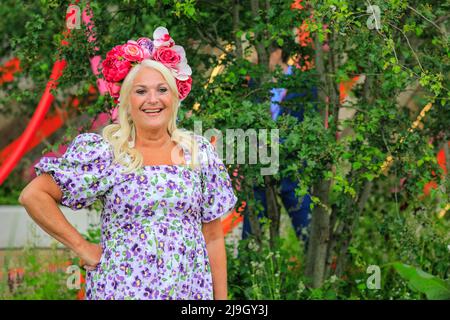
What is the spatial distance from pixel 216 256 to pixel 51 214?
623 millimetres

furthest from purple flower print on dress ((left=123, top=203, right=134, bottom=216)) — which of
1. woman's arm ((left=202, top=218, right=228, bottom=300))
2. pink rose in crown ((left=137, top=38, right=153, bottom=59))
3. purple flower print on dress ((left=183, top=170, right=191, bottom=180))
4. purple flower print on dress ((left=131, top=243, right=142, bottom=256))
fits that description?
pink rose in crown ((left=137, top=38, right=153, bottom=59))

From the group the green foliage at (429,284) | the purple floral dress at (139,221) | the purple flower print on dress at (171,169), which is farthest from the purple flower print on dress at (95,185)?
the green foliage at (429,284)

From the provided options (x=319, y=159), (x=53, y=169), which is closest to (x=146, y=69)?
(x=53, y=169)

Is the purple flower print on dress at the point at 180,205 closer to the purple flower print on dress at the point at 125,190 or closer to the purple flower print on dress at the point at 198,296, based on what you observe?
the purple flower print on dress at the point at 125,190

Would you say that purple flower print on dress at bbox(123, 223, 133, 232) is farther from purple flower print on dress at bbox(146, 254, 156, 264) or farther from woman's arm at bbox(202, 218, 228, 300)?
woman's arm at bbox(202, 218, 228, 300)

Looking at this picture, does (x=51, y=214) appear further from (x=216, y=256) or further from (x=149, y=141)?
(x=216, y=256)

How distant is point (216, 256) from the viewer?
369 cm

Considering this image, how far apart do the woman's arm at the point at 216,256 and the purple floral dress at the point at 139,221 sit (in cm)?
6

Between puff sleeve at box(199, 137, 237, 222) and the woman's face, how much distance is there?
0.19m

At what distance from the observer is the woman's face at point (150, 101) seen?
3.58 m

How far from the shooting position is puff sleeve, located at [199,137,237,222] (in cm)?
365

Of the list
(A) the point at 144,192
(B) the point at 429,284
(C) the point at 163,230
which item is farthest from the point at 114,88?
(B) the point at 429,284

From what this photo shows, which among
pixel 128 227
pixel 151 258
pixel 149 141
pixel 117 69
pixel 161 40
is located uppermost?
pixel 161 40

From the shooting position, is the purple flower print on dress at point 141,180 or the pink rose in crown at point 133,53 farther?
the pink rose in crown at point 133,53
